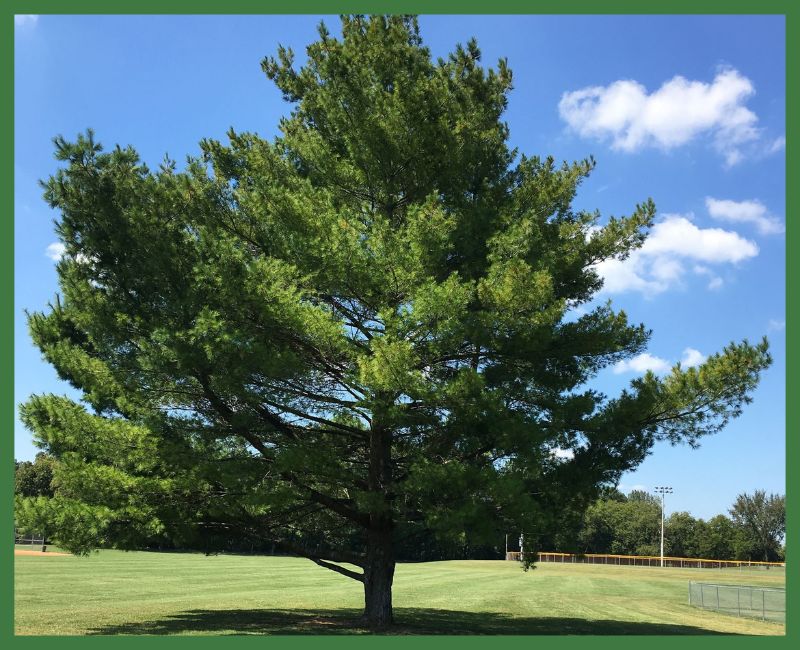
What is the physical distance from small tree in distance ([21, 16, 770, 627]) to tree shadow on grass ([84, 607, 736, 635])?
164cm

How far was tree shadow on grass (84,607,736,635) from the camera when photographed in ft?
46.2

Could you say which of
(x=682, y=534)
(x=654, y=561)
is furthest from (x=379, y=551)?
(x=682, y=534)

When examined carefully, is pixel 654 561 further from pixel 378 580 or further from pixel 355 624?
pixel 378 580

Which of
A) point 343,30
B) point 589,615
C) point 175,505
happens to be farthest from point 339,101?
point 589,615

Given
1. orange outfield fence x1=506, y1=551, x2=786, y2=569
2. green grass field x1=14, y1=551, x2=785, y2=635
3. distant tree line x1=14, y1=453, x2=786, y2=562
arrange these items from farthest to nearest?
distant tree line x1=14, y1=453, x2=786, y2=562 < orange outfield fence x1=506, y1=551, x2=786, y2=569 < green grass field x1=14, y1=551, x2=785, y2=635

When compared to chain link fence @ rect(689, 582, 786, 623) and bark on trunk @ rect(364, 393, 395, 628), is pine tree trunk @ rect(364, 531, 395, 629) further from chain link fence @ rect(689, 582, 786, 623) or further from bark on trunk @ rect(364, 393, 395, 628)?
chain link fence @ rect(689, 582, 786, 623)

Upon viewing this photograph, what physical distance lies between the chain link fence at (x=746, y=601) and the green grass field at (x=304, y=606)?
102 cm

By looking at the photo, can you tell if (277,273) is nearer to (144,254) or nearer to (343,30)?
(144,254)

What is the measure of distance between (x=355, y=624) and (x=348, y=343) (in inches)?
279

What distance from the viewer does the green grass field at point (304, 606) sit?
15.3 m

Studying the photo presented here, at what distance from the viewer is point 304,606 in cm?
2177

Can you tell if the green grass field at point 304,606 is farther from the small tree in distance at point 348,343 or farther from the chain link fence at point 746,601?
the small tree in distance at point 348,343

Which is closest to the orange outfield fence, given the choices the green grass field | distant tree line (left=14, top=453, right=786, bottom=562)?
distant tree line (left=14, top=453, right=786, bottom=562)

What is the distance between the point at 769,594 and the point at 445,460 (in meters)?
19.3
